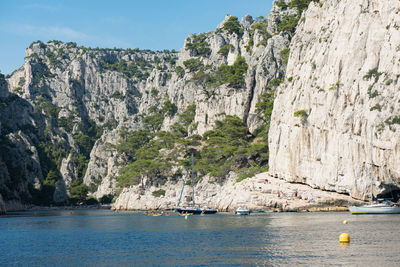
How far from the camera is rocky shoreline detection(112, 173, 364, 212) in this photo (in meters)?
73.9

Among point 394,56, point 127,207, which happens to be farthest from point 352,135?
point 127,207

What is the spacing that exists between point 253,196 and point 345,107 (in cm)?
2328

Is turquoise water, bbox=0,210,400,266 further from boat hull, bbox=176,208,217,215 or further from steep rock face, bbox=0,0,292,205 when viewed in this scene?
steep rock face, bbox=0,0,292,205

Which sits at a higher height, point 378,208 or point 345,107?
point 345,107

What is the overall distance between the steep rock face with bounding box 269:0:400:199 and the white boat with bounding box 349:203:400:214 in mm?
2332

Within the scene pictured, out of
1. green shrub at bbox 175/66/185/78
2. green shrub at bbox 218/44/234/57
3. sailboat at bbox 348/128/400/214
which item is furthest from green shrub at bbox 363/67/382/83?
green shrub at bbox 175/66/185/78

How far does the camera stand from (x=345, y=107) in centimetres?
7006

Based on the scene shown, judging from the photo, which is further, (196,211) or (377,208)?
(196,211)

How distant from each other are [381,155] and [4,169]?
112067 millimetres

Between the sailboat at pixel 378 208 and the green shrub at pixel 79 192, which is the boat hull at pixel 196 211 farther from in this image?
the green shrub at pixel 79 192

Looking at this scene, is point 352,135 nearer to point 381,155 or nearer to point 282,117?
point 381,155

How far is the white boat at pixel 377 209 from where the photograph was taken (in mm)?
62250

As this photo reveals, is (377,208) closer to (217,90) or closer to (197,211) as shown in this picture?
(197,211)

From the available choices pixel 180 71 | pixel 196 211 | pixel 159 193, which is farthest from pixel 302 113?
pixel 180 71
